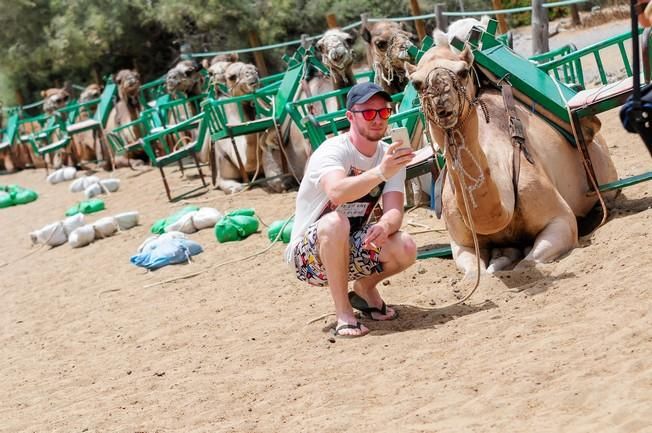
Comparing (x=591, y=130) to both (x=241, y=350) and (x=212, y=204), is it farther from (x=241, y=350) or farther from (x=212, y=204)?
(x=212, y=204)

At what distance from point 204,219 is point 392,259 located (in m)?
5.27

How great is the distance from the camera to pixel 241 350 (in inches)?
233

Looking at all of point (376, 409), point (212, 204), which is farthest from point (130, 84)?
point (376, 409)

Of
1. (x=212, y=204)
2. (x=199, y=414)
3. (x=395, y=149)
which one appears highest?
(x=395, y=149)

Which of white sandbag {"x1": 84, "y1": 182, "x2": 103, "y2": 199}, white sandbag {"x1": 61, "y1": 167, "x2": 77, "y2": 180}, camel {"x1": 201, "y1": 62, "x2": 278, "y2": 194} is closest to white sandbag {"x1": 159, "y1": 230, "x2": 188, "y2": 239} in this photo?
camel {"x1": 201, "y1": 62, "x2": 278, "y2": 194}

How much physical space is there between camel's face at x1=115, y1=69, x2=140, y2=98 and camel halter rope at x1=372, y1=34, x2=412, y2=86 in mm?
9729

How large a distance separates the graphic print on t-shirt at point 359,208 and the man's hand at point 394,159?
499 millimetres

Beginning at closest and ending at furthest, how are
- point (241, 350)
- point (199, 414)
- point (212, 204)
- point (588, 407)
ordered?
point (588, 407) → point (199, 414) → point (241, 350) → point (212, 204)

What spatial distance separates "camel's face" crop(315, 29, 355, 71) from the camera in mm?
10906

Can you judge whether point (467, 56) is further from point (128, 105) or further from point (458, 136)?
point (128, 105)

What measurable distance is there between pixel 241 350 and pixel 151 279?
3.20m

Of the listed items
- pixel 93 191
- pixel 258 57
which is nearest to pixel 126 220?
pixel 93 191

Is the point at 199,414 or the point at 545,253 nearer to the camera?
the point at 199,414

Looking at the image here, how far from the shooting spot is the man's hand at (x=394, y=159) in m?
5.15
